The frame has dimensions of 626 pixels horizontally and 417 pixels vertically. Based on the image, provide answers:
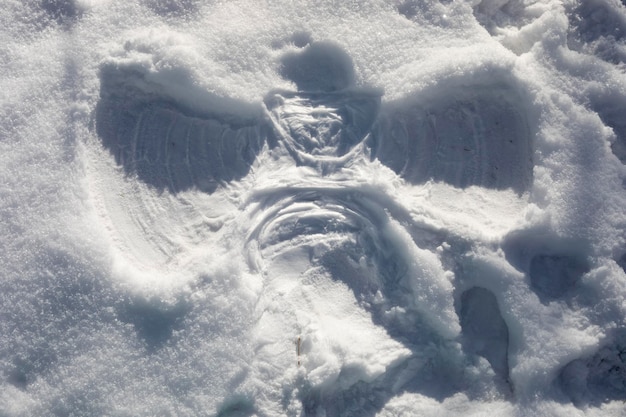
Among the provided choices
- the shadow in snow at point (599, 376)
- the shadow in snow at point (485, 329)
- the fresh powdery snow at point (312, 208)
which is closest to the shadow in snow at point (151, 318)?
the fresh powdery snow at point (312, 208)

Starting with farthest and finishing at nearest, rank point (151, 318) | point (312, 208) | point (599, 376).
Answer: point (312, 208)
point (599, 376)
point (151, 318)

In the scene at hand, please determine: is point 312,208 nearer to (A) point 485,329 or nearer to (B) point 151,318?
(B) point 151,318

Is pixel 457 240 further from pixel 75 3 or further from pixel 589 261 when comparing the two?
pixel 75 3

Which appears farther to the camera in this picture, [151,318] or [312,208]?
[312,208]

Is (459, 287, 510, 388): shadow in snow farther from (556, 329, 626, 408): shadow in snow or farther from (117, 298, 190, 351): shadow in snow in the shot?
(117, 298, 190, 351): shadow in snow

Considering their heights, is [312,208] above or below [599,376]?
above

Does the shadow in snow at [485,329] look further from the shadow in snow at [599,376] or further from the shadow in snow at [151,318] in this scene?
the shadow in snow at [151,318]

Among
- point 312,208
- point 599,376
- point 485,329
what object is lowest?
point 599,376

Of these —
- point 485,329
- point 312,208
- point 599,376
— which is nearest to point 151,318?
point 312,208

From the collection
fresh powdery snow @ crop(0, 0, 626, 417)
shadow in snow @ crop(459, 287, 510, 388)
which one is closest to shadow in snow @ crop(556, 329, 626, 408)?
fresh powdery snow @ crop(0, 0, 626, 417)
